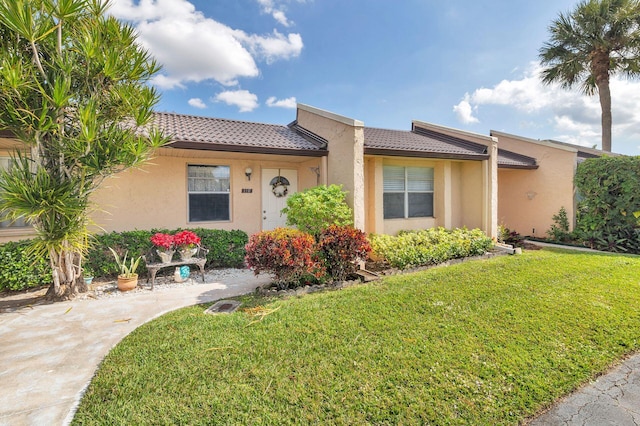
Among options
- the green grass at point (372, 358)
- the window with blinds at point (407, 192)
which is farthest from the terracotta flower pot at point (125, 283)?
the window with blinds at point (407, 192)

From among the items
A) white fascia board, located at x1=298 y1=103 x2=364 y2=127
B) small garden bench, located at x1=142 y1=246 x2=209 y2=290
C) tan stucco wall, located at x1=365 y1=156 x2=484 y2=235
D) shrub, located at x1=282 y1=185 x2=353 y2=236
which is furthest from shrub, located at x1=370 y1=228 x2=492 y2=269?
small garden bench, located at x1=142 y1=246 x2=209 y2=290

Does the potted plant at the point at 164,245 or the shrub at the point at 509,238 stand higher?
the potted plant at the point at 164,245

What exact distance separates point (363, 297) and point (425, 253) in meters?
3.34

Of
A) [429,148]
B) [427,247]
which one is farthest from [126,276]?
[429,148]

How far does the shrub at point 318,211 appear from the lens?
24.8 feet

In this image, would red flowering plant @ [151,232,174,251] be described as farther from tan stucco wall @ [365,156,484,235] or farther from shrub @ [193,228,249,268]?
tan stucco wall @ [365,156,484,235]

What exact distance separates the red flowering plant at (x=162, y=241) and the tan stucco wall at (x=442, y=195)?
587 cm

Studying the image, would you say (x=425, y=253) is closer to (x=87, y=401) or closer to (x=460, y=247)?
(x=460, y=247)

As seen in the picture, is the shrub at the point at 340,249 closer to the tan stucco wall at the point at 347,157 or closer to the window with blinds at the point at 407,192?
the tan stucco wall at the point at 347,157

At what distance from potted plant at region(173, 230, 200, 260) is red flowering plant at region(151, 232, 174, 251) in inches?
4.7

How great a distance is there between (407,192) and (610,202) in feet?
25.3

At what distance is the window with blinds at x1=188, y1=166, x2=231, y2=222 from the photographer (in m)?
9.30

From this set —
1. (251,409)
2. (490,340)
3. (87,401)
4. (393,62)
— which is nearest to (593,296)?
(490,340)

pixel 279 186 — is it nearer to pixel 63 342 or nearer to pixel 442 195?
pixel 442 195
